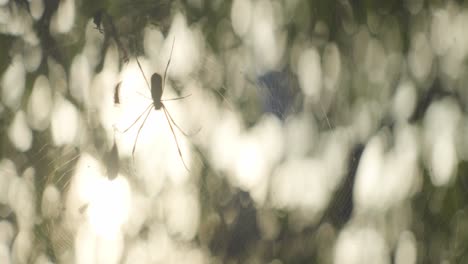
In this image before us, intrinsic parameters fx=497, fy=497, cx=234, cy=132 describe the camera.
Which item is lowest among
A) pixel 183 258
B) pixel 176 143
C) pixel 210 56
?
pixel 183 258

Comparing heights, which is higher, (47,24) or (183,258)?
(47,24)

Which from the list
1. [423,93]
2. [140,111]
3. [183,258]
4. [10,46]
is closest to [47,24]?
[10,46]

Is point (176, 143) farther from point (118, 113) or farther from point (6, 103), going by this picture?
point (6, 103)

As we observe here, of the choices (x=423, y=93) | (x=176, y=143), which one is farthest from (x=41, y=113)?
(x=423, y=93)

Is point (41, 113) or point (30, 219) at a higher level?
point (41, 113)

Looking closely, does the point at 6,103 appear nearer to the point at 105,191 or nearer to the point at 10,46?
the point at 10,46
